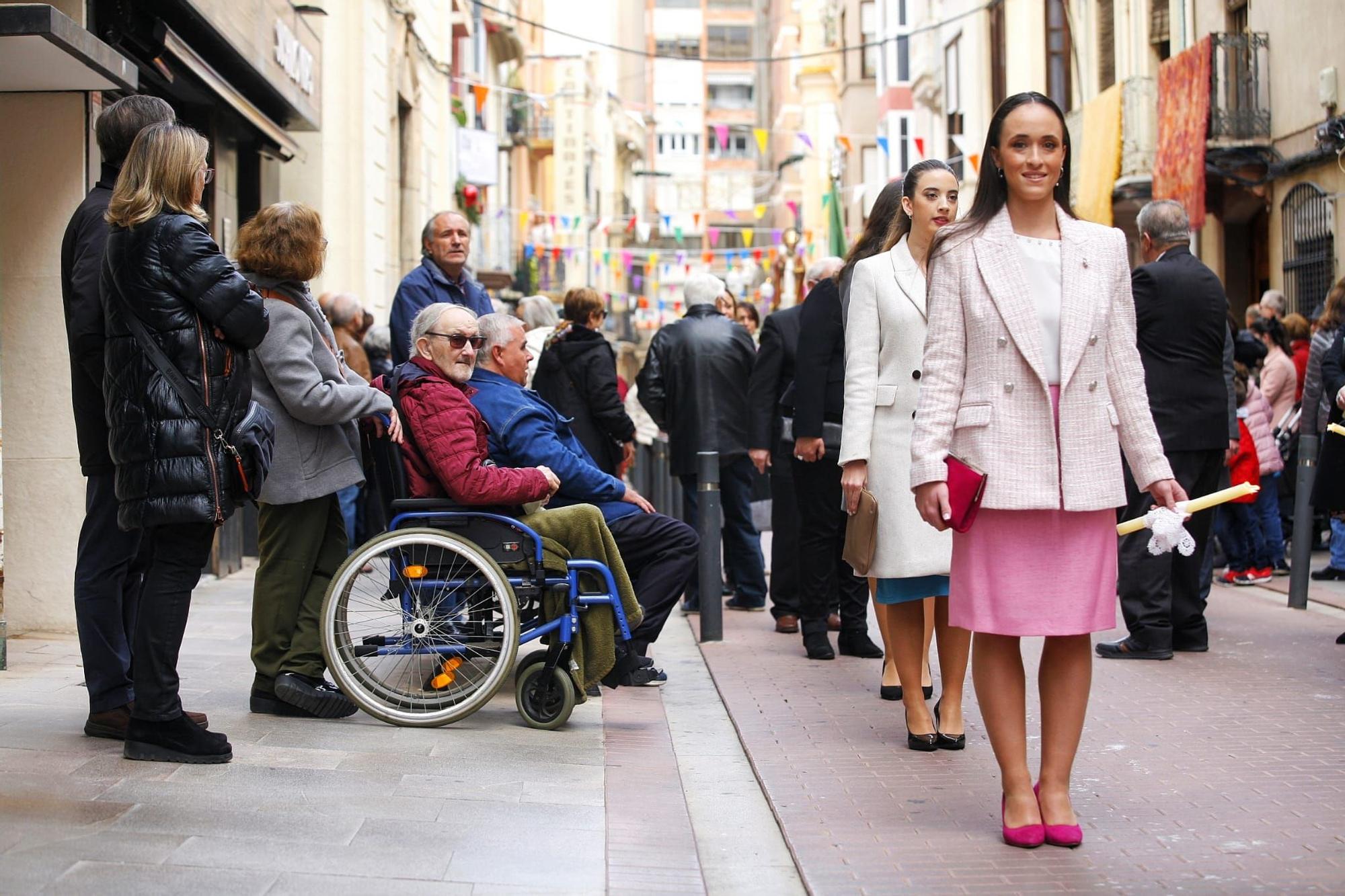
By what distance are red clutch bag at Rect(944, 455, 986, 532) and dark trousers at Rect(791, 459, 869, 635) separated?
339 centimetres

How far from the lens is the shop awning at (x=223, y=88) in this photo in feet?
32.0

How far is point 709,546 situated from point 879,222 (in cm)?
267

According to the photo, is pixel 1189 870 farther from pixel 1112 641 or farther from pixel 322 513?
pixel 1112 641

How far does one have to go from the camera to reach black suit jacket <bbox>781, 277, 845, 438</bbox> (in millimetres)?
7656

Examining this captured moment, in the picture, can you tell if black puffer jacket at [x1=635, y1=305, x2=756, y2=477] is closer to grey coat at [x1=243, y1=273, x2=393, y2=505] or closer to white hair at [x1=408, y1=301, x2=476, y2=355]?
white hair at [x1=408, y1=301, x2=476, y2=355]

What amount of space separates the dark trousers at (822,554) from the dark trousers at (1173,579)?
1283mm

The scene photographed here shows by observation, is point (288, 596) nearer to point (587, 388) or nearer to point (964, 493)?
point (964, 493)

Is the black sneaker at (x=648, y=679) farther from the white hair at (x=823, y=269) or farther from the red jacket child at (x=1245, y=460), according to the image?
the red jacket child at (x=1245, y=460)

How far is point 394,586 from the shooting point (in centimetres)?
604

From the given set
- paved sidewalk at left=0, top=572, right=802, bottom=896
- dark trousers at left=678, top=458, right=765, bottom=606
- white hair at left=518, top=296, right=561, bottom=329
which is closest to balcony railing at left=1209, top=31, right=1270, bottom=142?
dark trousers at left=678, top=458, right=765, bottom=606

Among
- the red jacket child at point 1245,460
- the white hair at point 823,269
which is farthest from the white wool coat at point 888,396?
the red jacket child at point 1245,460

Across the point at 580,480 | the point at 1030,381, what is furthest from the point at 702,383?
the point at 1030,381

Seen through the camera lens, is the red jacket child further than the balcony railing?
No

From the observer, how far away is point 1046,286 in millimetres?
4578
